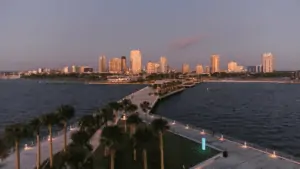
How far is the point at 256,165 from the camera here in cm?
2500

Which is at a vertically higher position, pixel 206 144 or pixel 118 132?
pixel 118 132

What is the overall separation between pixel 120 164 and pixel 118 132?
23.1 ft

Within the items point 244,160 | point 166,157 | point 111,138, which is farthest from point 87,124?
point 244,160

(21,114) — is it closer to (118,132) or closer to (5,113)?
(5,113)

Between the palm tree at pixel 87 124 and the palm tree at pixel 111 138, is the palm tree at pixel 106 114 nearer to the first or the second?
the palm tree at pixel 87 124

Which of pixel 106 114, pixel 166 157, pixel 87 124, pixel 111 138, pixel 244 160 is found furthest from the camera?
pixel 106 114

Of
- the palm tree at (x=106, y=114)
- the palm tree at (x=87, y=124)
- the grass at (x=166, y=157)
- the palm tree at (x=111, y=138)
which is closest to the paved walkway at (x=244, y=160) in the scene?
the grass at (x=166, y=157)

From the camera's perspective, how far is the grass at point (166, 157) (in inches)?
1018

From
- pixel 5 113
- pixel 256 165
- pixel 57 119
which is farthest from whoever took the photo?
pixel 5 113

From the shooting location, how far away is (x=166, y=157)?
2817 cm

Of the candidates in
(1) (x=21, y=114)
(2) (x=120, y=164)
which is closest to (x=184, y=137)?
(2) (x=120, y=164)

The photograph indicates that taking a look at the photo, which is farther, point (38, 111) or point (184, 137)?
point (38, 111)

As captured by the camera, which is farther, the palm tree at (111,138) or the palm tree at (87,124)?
the palm tree at (87,124)

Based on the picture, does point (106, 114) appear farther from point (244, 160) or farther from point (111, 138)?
point (111, 138)
